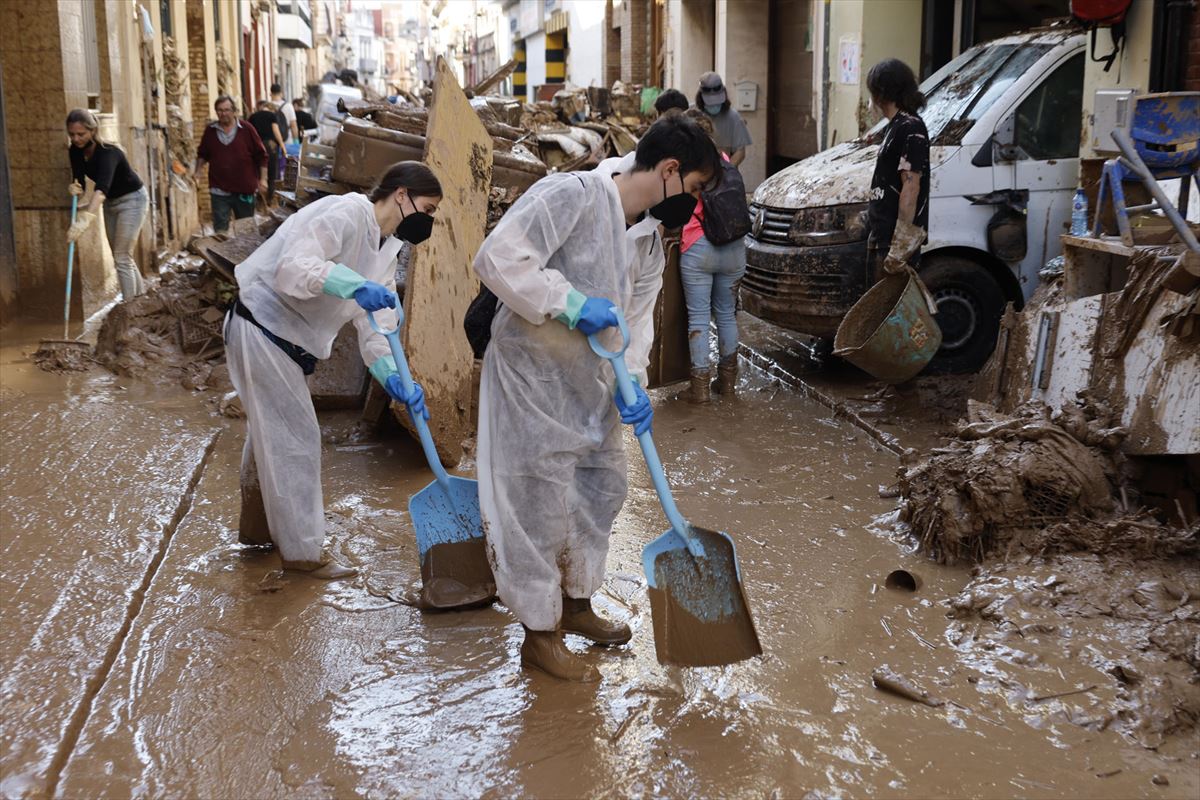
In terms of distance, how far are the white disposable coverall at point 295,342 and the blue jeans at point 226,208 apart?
8831mm

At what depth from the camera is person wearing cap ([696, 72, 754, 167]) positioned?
1002 cm

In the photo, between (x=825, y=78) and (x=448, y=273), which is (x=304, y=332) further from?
(x=825, y=78)

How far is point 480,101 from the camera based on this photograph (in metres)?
11.8

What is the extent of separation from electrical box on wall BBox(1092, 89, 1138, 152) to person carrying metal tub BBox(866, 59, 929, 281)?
903 millimetres

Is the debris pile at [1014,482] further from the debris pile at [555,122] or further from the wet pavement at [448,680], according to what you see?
the debris pile at [555,122]

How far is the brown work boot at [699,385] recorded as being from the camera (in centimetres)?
754

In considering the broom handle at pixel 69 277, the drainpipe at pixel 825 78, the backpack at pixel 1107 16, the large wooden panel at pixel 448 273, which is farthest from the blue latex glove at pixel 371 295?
the drainpipe at pixel 825 78

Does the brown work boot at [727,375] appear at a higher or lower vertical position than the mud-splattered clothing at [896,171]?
lower

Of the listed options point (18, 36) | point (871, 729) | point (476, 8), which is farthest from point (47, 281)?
point (476, 8)

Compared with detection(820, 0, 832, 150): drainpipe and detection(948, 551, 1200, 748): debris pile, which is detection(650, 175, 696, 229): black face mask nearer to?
detection(948, 551, 1200, 748): debris pile

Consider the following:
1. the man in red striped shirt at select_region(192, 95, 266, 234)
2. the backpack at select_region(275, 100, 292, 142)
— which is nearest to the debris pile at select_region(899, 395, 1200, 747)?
the man in red striped shirt at select_region(192, 95, 266, 234)

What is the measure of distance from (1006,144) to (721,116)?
3338 mm

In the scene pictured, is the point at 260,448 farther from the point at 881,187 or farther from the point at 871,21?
the point at 871,21

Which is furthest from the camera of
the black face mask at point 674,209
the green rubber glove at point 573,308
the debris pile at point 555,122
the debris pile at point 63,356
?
the debris pile at point 555,122
